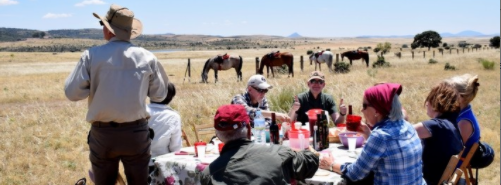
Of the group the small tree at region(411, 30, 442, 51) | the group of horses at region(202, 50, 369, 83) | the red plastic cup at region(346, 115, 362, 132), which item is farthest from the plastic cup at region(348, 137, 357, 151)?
the small tree at region(411, 30, 442, 51)

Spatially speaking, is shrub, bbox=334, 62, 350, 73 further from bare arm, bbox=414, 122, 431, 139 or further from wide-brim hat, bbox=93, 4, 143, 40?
wide-brim hat, bbox=93, 4, 143, 40

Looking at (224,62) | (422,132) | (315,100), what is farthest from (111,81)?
(224,62)

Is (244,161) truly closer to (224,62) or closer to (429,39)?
(224,62)

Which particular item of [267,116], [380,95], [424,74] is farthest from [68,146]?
[424,74]

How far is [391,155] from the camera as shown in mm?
2766

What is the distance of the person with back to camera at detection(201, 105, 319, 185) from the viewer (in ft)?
8.34

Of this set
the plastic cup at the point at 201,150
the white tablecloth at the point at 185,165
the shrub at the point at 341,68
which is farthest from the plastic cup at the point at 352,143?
the shrub at the point at 341,68

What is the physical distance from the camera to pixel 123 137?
138 inches

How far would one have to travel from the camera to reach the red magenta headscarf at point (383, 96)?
2.76 meters

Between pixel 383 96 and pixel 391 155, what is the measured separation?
358mm

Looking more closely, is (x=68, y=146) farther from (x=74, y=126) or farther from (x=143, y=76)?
(x=143, y=76)

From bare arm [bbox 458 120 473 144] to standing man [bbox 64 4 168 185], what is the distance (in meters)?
2.58

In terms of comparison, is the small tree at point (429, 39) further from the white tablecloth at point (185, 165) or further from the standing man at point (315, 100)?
the white tablecloth at point (185, 165)

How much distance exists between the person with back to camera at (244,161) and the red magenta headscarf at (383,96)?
55 centimetres
